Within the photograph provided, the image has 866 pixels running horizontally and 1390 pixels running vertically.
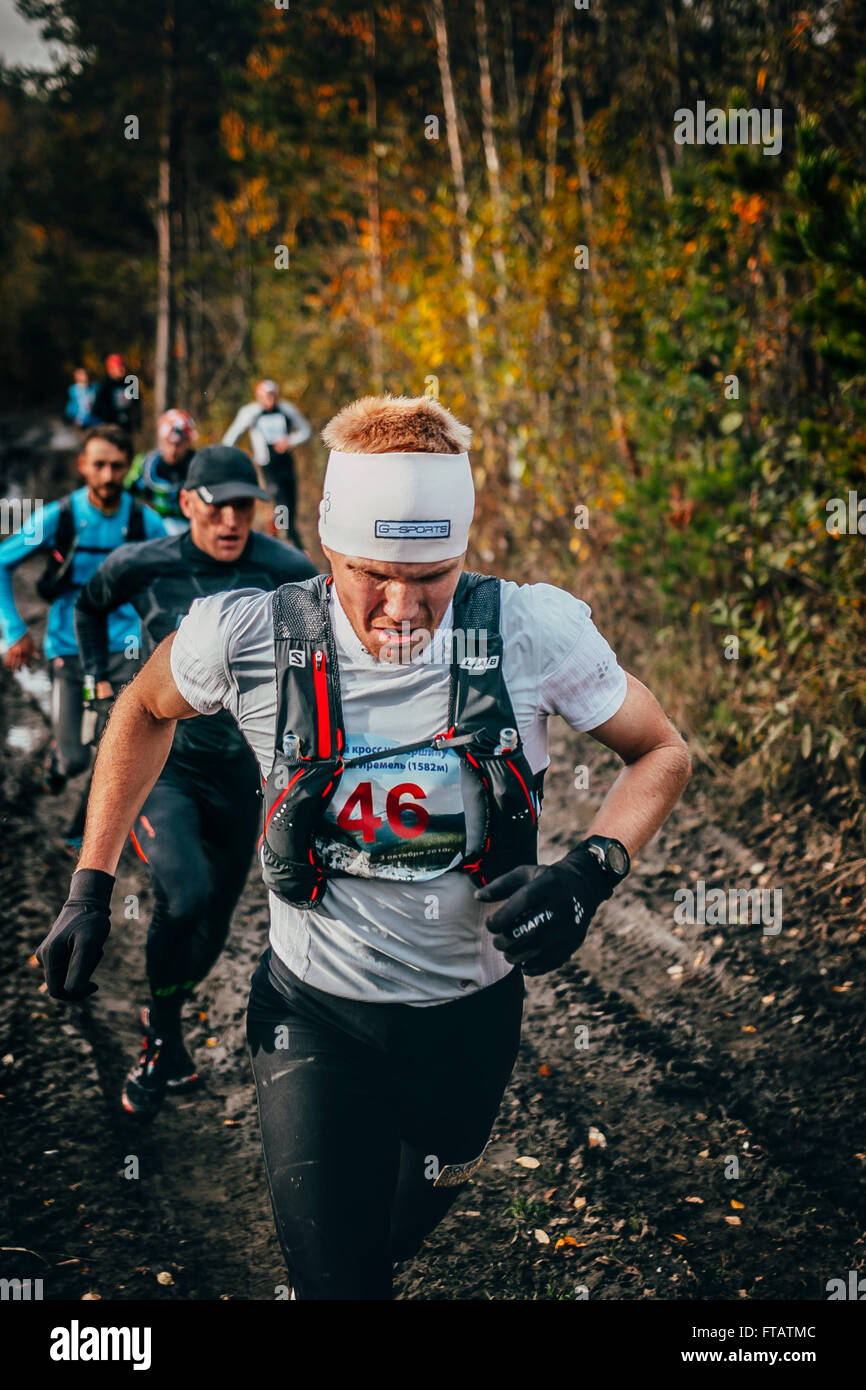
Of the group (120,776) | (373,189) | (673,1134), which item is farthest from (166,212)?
(120,776)

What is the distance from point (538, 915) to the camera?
208 cm

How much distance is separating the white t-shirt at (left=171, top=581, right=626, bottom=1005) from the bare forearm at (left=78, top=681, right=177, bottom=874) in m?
0.17

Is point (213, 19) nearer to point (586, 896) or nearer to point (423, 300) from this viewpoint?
point (423, 300)

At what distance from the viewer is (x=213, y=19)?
18906 millimetres

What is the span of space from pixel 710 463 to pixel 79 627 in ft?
11.4

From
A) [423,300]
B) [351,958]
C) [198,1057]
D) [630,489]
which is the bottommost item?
[198,1057]

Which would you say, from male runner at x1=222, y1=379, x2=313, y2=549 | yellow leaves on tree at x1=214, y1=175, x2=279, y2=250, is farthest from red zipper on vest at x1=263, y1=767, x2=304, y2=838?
yellow leaves on tree at x1=214, y1=175, x2=279, y2=250

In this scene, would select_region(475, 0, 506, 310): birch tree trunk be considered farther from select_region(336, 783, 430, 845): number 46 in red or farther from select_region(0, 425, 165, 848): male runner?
select_region(336, 783, 430, 845): number 46 in red

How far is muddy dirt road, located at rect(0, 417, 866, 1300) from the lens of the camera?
10.9ft

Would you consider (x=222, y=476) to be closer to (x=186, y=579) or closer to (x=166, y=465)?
(x=186, y=579)

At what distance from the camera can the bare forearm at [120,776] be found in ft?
7.74

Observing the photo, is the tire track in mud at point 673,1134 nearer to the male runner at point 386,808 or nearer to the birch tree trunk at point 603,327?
the male runner at point 386,808
